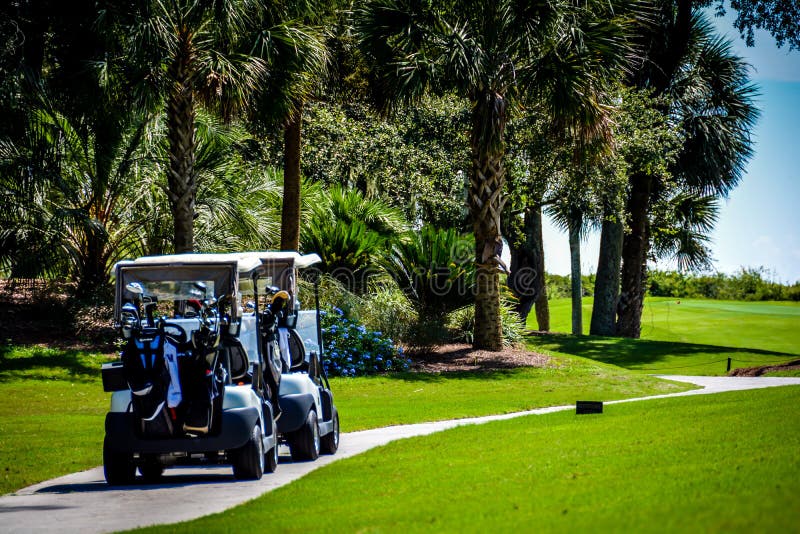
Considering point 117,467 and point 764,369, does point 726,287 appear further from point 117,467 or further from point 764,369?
point 117,467

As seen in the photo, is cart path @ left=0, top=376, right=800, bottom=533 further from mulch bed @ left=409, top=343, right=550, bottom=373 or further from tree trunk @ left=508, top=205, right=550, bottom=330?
tree trunk @ left=508, top=205, right=550, bottom=330

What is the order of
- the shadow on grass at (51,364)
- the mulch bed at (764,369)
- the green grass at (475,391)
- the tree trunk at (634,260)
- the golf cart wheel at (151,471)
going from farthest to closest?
the tree trunk at (634,260) < the mulch bed at (764,369) < the shadow on grass at (51,364) < the green grass at (475,391) < the golf cart wheel at (151,471)

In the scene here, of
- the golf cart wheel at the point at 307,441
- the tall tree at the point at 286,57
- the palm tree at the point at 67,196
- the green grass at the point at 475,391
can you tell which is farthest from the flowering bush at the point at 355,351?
the golf cart wheel at the point at 307,441

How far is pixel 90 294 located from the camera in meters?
19.9

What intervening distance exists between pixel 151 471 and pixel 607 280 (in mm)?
23225

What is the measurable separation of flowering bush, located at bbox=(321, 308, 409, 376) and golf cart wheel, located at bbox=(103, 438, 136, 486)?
969 centimetres

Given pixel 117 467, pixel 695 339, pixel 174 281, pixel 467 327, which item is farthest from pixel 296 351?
pixel 695 339

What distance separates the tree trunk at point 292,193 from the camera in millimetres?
20047

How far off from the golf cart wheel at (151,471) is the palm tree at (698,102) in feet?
73.0

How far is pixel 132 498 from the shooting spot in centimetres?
819

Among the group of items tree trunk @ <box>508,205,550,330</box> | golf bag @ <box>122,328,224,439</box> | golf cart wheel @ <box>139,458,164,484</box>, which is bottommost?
golf cart wheel @ <box>139,458,164,484</box>

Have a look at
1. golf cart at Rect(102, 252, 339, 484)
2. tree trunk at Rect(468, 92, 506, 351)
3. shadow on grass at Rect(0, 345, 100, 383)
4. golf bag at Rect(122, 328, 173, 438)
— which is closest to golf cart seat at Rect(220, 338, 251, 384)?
golf cart at Rect(102, 252, 339, 484)

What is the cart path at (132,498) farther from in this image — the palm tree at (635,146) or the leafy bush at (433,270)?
the palm tree at (635,146)

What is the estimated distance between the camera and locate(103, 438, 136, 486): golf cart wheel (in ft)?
28.8
